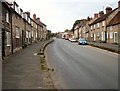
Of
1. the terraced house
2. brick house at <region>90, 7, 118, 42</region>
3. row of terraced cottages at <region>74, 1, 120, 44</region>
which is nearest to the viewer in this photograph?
row of terraced cottages at <region>74, 1, 120, 44</region>

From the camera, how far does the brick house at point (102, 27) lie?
60175mm

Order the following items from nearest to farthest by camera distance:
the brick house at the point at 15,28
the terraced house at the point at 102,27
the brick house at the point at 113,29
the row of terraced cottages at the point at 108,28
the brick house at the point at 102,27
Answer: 1. the brick house at the point at 15,28
2. the brick house at the point at 113,29
3. the row of terraced cottages at the point at 108,28
4. the terraced house at the point at 102,27
5. the brick house at the point at 102,27

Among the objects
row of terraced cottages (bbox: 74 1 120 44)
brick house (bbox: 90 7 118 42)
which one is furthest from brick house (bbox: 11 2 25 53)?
brick house (bbox: 90 7 118 42)

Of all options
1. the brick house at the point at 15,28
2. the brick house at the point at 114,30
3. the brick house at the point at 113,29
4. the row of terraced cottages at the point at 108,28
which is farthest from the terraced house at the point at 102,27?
the brick house at the point at 15,28

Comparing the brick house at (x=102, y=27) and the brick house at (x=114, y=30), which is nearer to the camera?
the brick house at (x=114, y=30)

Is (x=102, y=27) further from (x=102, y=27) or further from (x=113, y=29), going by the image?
(x=113, y=29)

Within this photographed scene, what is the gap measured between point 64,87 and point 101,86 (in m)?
1.52

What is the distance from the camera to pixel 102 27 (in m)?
64.4

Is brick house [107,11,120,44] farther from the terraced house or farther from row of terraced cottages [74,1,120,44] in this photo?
the terraced house

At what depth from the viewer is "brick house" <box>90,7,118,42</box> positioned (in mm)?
60175

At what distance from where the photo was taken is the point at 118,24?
5034cm

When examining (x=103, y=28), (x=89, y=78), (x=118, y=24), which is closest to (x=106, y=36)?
(x=103, y=28)

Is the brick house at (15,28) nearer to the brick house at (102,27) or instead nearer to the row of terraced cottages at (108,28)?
the row of terraced cottages at (108,28)

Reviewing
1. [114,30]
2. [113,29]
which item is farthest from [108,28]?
[114,30]
